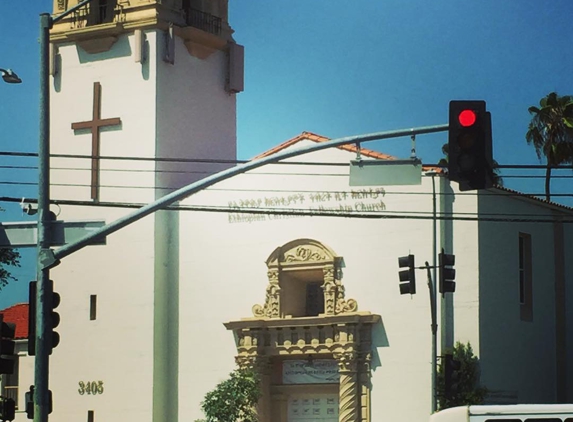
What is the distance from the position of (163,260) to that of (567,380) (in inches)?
624

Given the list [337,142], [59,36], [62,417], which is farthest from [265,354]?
[337,142]

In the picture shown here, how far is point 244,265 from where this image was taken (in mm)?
47875

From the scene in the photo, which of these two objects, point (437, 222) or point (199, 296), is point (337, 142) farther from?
point (199, 296)

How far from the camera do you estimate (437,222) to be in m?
44.1

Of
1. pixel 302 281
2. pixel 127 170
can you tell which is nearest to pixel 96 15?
pixel 127 170

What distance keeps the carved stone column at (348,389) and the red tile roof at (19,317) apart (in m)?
16.0

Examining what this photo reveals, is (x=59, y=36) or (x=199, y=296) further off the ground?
(x=59, y=36)

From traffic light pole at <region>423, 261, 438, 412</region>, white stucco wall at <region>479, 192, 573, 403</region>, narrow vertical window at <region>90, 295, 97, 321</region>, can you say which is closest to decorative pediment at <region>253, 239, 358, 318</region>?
white stucco wall at <region>479, 192, 573, 403</region>

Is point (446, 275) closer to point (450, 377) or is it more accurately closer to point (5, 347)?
point (450, 377)

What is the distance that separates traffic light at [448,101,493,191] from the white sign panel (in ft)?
88.1

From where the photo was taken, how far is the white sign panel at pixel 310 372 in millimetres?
45812

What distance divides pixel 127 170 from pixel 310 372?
11175mm

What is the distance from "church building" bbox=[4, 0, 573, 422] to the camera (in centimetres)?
4422

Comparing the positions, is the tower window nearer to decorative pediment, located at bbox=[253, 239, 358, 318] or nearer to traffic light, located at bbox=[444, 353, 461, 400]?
decorative pediment, located at bbox=[253, 239, 358, 318]
